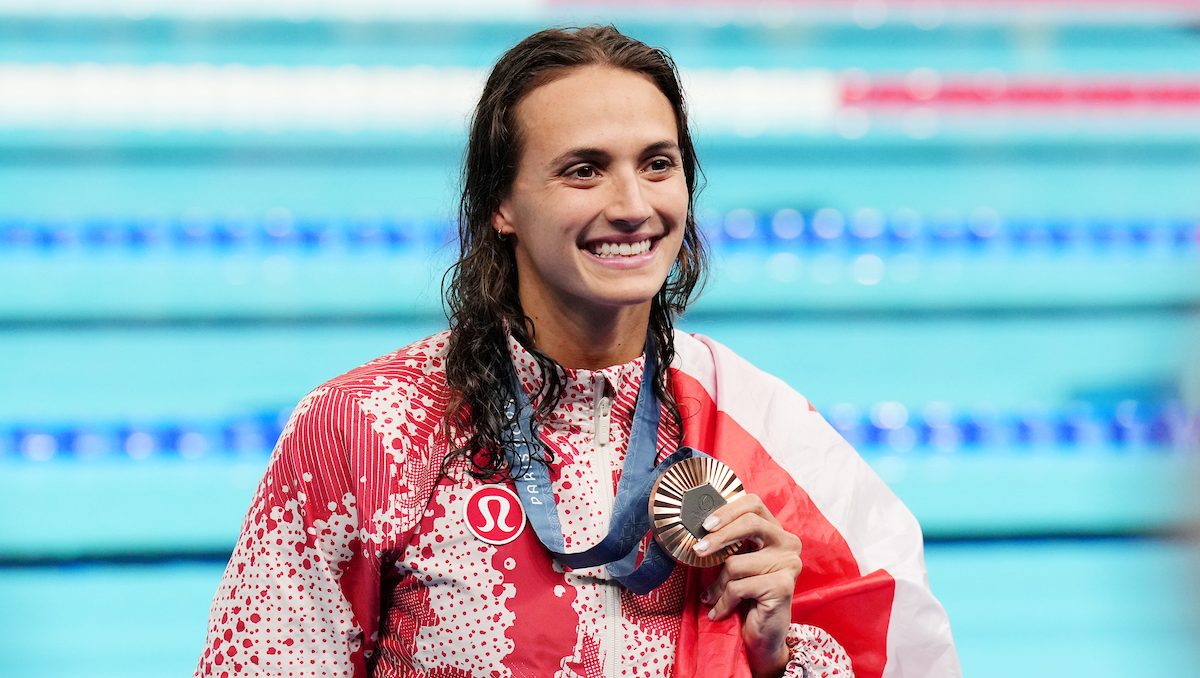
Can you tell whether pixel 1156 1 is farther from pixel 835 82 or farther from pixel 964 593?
pixel 964 593

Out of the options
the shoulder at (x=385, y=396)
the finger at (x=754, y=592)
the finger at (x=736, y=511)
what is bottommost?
the finger at (x=754, y=592)

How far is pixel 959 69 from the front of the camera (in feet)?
14.5

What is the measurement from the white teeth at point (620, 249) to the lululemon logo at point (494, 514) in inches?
8.7

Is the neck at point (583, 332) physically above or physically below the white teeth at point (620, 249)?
below

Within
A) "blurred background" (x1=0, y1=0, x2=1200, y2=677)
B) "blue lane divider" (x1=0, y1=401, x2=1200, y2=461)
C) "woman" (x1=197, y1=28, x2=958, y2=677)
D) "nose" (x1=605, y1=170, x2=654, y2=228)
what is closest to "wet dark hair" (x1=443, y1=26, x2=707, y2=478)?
"woman" (x1=197, y1=28, x2=958, y2=677)

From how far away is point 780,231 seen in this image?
389cm

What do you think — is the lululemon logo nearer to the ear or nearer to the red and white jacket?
the red and white jacket

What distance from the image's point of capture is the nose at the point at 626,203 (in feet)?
3.60

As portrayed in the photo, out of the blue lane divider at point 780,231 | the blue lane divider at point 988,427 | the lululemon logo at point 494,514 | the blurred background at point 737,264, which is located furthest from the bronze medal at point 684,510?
the blue lane divider at point 780,231

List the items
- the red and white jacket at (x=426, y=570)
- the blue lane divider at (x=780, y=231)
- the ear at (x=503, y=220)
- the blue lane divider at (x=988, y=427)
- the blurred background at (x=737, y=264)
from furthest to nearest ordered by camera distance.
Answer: the blue lane divider at (x=780, y=231) → the blue lane divider at (x=988, y=427) → the blurred background at (x=737, y=264) → the ear at (x=503, y=220) → the red and white jacket at (x=426, y=570)

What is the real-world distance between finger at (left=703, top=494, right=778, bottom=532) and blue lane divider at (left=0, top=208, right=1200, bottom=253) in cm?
269

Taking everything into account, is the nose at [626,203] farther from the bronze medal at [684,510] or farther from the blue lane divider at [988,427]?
the blue lane divider at [988,427]

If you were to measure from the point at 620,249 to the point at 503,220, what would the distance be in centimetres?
14

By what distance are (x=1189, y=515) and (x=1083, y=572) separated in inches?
12.8
